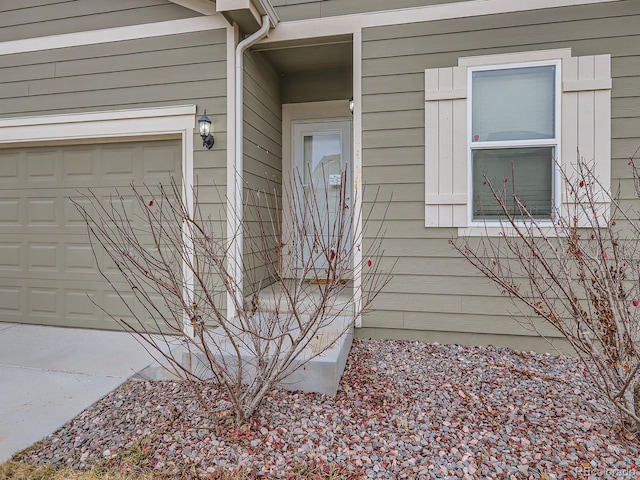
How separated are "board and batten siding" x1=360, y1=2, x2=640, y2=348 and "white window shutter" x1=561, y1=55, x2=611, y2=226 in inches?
11.9

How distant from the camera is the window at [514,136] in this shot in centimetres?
361

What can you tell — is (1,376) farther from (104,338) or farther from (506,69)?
(506,69)

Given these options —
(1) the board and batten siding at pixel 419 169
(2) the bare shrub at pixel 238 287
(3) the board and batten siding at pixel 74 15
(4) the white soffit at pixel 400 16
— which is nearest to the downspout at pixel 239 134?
(2) the bare shrub at pixel 238 287

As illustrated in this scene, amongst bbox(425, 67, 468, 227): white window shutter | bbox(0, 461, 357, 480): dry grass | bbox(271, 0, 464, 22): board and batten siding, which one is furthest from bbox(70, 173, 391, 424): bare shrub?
bbox(271, 0, 464, 22): board and batten siding

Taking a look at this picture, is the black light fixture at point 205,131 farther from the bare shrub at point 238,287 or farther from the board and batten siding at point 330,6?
the board and batten siding at point 330,6

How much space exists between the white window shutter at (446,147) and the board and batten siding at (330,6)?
0.72 m

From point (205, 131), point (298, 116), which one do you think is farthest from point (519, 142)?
point (205, 131)

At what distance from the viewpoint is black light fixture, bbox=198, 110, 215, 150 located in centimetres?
398

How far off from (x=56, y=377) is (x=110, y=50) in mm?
3323

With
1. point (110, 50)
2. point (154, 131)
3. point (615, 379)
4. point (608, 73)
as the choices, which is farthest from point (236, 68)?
point (615, 379)

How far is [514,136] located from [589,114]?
2.01 ft

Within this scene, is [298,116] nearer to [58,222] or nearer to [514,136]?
[514,136]

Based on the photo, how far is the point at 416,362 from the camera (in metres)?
3.42

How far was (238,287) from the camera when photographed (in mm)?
2521
